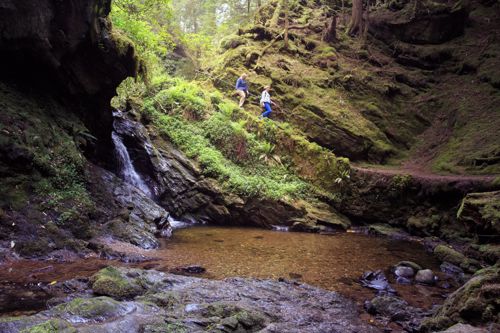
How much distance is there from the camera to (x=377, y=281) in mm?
9133

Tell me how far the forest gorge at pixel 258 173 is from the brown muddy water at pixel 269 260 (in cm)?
8

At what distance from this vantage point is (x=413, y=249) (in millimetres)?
12820

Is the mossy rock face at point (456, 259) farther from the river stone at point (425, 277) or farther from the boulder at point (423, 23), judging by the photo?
the boulder at point (423, 23)

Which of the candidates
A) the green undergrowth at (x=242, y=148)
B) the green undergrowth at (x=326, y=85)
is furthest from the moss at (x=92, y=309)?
the green undergrowth at (x=326, y=85)

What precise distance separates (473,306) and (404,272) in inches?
145

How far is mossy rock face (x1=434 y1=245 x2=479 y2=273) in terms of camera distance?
34.2 ft

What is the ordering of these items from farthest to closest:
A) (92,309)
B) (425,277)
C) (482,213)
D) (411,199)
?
(411,199) < (482,213) < (425,277) < (92,309)

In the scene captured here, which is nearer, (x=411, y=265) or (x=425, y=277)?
(x=425, y=277)

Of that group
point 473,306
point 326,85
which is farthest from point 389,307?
point 326,85

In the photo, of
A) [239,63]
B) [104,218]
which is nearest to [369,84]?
[239,63]

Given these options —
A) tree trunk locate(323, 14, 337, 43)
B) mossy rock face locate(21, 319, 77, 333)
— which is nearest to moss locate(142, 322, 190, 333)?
mossy rock face locate(21, 319, 77, 333)

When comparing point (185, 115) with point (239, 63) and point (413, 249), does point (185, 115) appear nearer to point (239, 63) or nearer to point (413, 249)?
point (239, 63)

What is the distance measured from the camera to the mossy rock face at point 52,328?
424 centimetres

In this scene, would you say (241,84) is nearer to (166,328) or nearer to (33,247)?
(33,247)
